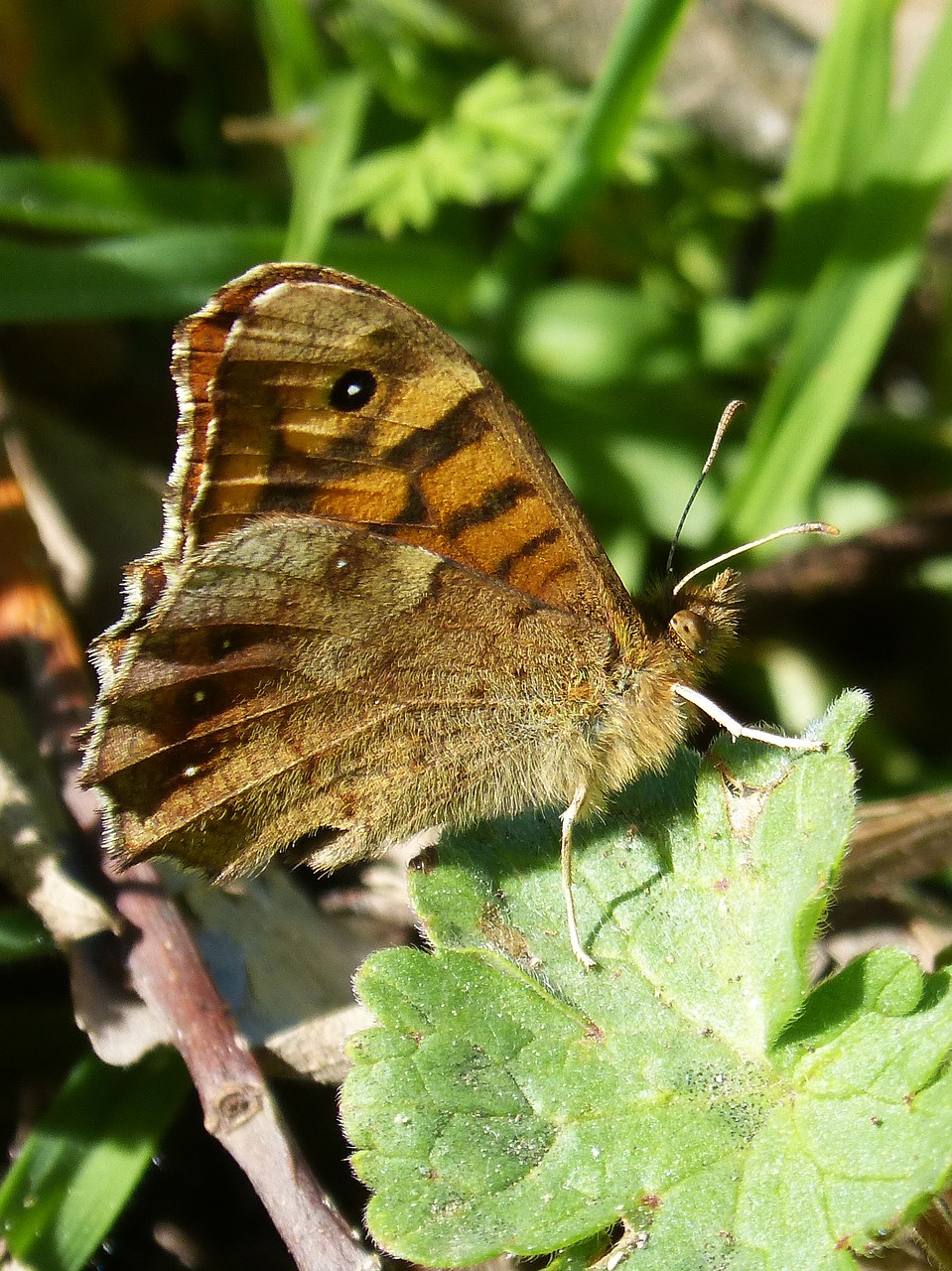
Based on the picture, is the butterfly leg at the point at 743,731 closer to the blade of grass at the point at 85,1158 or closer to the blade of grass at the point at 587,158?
the blade of grass at the point at 85,1158

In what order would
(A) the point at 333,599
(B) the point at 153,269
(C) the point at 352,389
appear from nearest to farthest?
(C) the point at 352,389
(A) the point at 333,599
(B) the point at 153,269

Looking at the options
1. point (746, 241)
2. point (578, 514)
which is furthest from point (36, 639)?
point (746, 241)

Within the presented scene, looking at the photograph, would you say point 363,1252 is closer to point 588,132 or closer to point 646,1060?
point 646,1060

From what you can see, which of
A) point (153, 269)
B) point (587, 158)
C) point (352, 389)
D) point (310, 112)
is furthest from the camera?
point (310, 112)

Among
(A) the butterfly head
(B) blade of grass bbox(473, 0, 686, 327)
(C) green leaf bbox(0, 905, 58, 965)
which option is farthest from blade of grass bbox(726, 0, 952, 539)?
(C) green leaf bbox(0, 905, 58, 965)

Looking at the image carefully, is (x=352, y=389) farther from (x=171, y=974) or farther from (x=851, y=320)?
(x=851, y=320)

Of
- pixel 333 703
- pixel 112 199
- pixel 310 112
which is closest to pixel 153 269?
pixel 112 199

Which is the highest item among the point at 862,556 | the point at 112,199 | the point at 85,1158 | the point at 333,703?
the point at 112,199

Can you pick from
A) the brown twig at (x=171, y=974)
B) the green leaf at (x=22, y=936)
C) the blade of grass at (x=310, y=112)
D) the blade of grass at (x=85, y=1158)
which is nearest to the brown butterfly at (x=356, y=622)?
the brown twig at (x=171, y=974)
